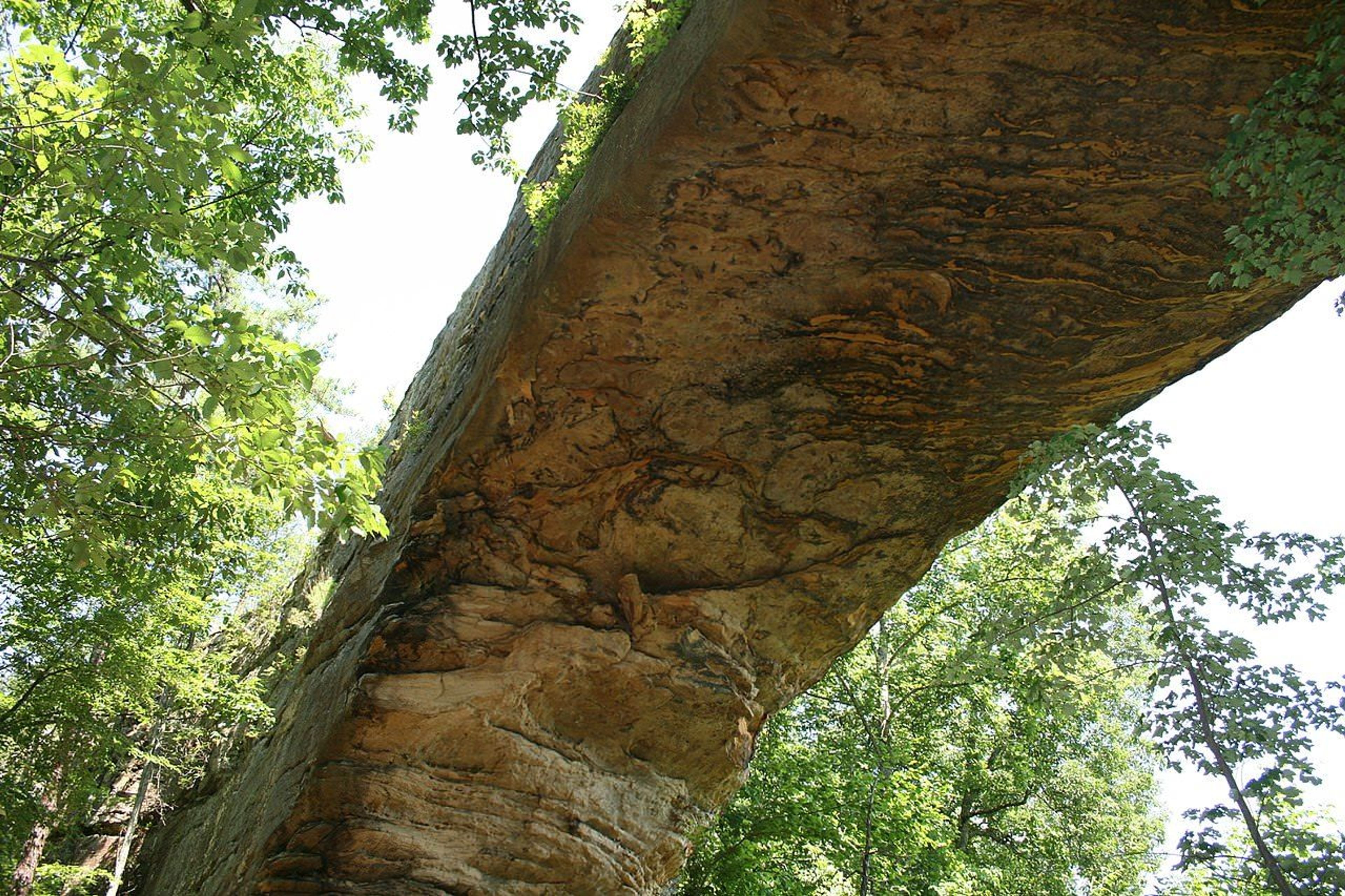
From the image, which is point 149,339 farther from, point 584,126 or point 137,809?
point 137,809

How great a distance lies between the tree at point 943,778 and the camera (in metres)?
11.9

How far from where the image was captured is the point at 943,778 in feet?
49.3

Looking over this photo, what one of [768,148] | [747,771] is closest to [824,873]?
[747,771]

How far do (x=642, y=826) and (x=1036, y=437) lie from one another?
427cm

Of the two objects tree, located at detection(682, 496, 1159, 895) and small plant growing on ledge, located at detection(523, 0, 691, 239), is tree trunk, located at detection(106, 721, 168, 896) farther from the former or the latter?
small plant growing on ledge, located at detection(523, 0, 691, 239)

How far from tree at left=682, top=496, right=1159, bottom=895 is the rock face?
455cm

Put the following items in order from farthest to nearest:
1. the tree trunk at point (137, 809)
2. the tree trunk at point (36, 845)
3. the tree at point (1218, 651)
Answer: the tree trunk at point (137, 809), the tree trunk at point (36, 845), the tree at point (1218, 651)

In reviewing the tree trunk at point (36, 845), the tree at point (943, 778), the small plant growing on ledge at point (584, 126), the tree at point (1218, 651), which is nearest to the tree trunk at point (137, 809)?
the tree trunk at point (36, 845)

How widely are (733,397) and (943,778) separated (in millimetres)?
11590


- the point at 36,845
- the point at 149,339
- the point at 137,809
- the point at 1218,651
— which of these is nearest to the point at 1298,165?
the point at 1218,651

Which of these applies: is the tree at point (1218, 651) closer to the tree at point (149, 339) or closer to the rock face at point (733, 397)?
the rock face at point (733, 397)

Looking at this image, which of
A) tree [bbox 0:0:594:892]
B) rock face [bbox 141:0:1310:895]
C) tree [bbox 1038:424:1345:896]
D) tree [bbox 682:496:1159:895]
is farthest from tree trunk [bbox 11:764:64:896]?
tree [bbox 1038:424:1345:896]

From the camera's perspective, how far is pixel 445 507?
6613mm

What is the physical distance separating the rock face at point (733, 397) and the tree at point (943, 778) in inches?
179
